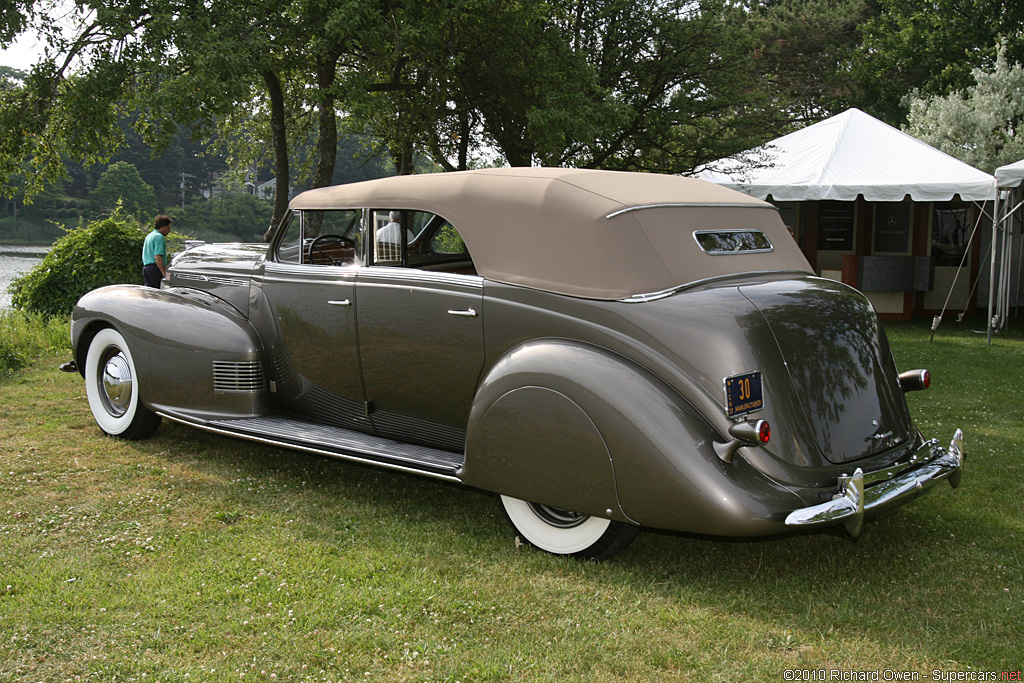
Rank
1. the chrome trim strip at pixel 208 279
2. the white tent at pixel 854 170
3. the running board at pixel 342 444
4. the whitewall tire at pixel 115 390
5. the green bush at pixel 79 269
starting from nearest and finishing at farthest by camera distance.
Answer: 1. the running board at pixel 342 444
2. the chrome trim strip at pixel 208 279
3. the whitewall tire at pixel 115 390
4. the green bush at pixel 79 269
5. the white tent at pixel 854 170

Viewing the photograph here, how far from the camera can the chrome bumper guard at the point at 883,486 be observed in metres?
3.41

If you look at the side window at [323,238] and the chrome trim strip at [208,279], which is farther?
the chrome trim strip at [208,279]

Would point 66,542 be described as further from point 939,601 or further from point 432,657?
point 939,601

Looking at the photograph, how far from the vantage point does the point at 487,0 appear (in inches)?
555

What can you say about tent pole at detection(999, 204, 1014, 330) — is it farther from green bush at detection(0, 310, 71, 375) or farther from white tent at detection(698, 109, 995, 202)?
green bush at detection(0, 310, 71, 375)

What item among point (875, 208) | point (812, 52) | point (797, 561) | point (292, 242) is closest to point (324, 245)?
point (292, 242)

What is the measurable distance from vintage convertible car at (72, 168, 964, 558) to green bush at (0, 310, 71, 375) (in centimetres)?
466

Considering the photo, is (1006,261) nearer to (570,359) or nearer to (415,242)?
(415,242)

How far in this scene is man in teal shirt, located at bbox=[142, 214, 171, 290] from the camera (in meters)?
10.5

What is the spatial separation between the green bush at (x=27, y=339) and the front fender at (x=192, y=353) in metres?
4.10

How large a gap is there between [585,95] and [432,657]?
43.3 ft

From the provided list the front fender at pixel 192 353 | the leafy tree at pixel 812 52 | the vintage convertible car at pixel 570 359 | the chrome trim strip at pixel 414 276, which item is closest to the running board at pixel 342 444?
the vintage convertible car at pixel 570 359

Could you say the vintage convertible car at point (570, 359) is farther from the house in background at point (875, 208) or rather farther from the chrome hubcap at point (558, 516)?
the house in background at point (875, 208)

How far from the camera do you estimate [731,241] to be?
452 centimetres
